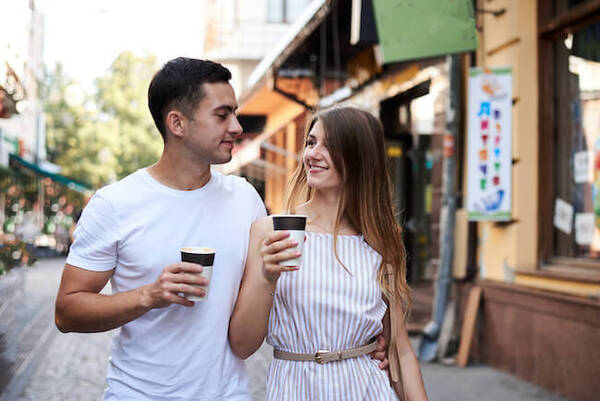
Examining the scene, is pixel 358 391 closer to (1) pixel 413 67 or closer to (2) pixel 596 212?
(2) pixel 596 212

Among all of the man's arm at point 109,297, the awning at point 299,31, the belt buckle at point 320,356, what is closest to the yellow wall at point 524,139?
the awning at point 299,31

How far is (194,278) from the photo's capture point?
220 cm

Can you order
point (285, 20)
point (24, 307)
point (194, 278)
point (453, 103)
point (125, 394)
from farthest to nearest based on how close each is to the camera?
point (285, 20) → point (24, 307) → point (453, 103) → point (125, 394) → point (194, 278)

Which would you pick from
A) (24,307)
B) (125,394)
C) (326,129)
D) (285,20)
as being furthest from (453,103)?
Result: (285,20)

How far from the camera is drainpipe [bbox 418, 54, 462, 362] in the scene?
326 inches

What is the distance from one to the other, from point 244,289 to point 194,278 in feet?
1.48

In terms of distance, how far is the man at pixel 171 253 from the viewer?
2508 millimetres

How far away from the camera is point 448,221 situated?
8414mm

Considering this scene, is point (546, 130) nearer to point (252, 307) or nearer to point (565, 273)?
point (565, 273)

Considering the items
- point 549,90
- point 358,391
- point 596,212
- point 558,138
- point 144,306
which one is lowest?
point 358,391

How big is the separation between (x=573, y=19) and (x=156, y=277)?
5.52 m

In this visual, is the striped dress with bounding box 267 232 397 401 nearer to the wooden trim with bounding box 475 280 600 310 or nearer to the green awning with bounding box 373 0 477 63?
the green awning with bounding box 373 0 477 63

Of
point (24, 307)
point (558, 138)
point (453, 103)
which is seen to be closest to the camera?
point (558, 138)

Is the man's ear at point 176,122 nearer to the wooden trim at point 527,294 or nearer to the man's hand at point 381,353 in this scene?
the man's hand at point 381,353
